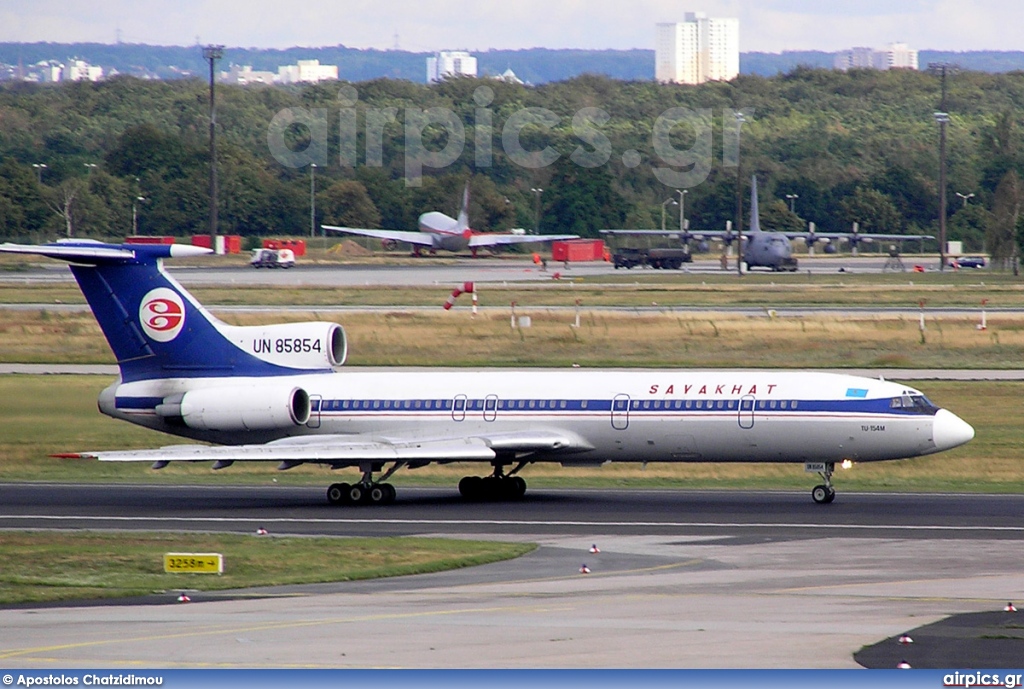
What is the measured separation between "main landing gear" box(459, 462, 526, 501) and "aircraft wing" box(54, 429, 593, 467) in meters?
1.04

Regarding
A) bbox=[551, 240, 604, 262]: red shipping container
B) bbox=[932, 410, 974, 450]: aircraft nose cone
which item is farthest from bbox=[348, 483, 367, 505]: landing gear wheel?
bbox=[551, 240, 604, 262]: red shipping container

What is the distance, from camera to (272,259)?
11762 centimetres

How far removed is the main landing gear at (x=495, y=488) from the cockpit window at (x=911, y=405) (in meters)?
8.41

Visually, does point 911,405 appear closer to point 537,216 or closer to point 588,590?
point 588,590

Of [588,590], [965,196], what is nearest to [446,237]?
[965,196]

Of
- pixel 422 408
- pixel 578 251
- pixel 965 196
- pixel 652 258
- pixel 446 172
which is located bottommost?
pixel 422 408

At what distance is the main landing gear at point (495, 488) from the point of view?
1406 inches

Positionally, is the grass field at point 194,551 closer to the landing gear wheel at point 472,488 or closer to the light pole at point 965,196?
the landing gear wheel at point 472,488

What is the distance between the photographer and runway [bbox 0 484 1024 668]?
1752 cm

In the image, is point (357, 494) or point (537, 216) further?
point (537, 216)

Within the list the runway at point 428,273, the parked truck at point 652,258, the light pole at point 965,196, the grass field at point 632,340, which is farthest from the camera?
the light pole at point 965,196

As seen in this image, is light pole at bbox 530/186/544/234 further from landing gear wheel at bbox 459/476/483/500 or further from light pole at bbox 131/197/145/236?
landing gear wheel at bbox 459/476/483/500

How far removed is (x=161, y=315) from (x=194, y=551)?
1118 cm

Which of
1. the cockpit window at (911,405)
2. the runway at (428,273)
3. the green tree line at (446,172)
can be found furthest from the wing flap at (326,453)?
the green tree line at (446,172)
